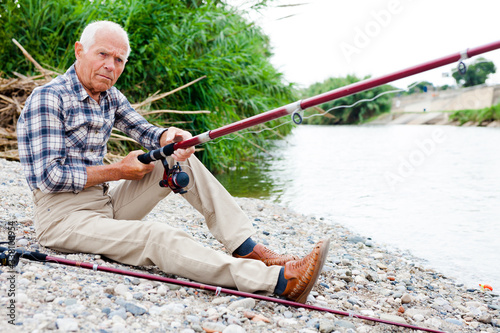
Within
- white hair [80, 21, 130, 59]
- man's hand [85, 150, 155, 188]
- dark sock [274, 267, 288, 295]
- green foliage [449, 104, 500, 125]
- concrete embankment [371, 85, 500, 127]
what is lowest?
green foliage [449, 104, 500, 125]

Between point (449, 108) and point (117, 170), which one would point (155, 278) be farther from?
point (449, 108)

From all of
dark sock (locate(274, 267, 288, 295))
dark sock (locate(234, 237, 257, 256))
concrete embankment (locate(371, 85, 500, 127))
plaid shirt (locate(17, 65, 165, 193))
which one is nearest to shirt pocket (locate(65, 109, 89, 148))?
plaid shirt (locate(17, 65, 165, 193))

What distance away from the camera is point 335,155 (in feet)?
44.9

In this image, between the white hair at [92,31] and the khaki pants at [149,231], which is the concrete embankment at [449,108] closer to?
the khaki pants at [149,231]

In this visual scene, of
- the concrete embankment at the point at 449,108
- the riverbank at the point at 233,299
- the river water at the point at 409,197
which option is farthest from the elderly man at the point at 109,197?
the concrete embankment at the point at 449,108

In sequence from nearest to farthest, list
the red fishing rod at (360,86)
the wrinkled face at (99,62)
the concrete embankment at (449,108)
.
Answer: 1. the red fishing rod at (360,86)
2. the wrinkled face at (99,62)
3. the concrete embankment at (449,108)

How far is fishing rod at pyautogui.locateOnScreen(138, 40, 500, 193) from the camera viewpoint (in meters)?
1.85

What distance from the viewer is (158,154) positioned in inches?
102

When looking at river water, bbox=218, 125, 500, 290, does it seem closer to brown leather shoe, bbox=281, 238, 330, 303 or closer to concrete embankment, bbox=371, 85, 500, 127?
brown leather shoe, bbox=281, 238, 330, 303

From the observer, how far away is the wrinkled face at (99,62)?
2.67 metres

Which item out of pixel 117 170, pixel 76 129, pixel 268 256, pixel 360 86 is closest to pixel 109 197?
pixel 117 170

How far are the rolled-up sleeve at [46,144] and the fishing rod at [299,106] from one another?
418 millimetres

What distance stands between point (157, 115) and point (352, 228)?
3.25 metres

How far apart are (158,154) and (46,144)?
59 cm
